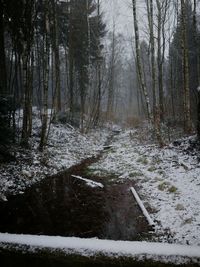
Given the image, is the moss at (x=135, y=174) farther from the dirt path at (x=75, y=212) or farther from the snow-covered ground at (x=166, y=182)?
the dirt path at (x=75, y=212)

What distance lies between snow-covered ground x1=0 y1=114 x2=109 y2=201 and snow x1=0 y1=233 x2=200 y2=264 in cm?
292

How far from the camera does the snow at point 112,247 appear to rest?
4.77 meters

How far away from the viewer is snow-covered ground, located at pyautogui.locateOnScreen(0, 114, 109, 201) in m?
8.94

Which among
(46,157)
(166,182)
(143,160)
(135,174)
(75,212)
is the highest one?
(46,157)

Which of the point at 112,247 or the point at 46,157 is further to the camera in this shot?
the point at 46,157

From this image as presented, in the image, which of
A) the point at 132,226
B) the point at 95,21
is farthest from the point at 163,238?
the point at 95,21

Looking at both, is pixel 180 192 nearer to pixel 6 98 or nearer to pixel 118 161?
pixel 118 161

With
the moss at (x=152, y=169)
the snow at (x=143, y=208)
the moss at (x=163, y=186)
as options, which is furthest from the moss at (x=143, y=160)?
the snow at (x=143, y=208)

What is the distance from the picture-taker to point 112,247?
5016mm

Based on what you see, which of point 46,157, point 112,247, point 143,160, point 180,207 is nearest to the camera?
point 112,247

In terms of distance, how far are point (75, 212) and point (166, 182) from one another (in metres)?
3.09

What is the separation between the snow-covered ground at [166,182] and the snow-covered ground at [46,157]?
1.52 meters

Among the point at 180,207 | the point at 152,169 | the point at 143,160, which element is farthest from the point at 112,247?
the point at 143,160

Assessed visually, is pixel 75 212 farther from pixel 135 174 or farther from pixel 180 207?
pixel 135 174
